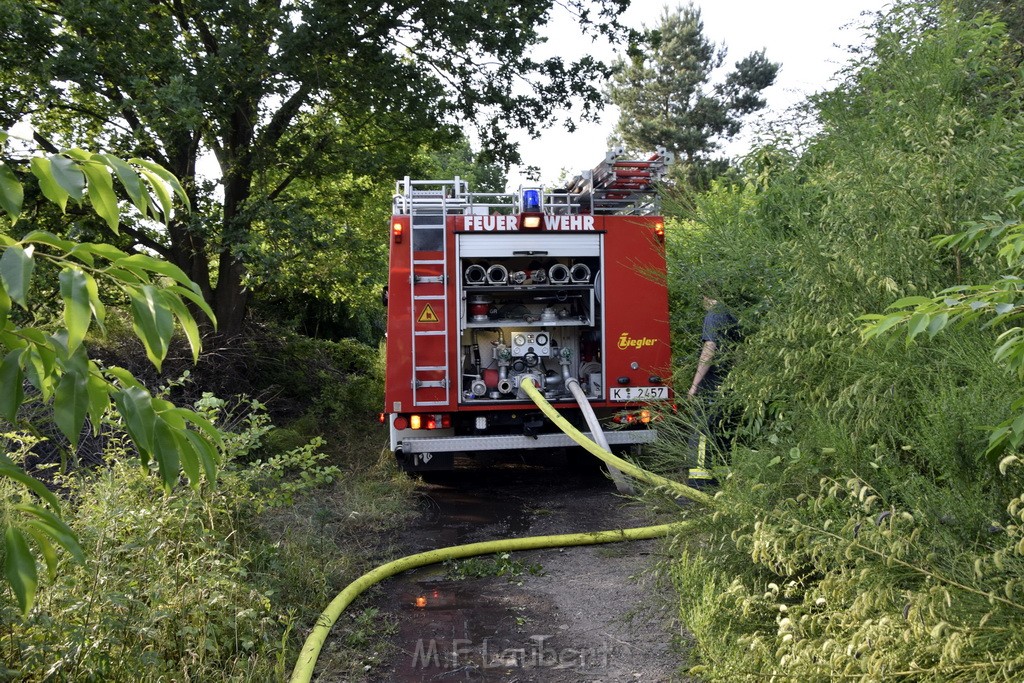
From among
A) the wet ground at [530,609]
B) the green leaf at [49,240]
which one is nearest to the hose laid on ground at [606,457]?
the wet ground at [530,609]

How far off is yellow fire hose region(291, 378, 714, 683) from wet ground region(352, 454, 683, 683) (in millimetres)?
81

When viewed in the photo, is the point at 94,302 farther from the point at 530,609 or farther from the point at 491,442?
the point at 491,442

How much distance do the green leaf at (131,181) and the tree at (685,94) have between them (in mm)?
41228

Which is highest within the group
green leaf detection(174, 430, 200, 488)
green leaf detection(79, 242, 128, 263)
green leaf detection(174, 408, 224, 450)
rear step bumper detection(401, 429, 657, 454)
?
green leaf detection(79, 242, 128, 263)

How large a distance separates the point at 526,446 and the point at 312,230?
12.5ft

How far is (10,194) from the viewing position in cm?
176

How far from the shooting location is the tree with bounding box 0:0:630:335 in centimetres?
909

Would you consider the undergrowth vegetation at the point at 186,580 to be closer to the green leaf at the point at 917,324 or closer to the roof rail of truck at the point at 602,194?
the green leaf at the point at 917,324

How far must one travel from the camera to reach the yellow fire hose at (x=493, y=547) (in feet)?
13.8

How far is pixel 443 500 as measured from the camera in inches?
325

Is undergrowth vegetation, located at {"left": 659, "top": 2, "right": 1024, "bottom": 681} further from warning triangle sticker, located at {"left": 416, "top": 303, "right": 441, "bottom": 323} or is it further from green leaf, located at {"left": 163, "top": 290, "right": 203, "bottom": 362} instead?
warning triangle sticker, located at {"left": 416, "top": 303, "right": 441, "bottom": 323}

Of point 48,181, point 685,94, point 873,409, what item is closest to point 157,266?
point 48,181

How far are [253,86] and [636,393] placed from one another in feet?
18.1

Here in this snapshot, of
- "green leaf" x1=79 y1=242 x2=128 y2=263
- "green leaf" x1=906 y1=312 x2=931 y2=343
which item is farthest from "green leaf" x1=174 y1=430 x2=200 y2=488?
"green leaf" x1=906 y1=312 x2=931 y2=343
